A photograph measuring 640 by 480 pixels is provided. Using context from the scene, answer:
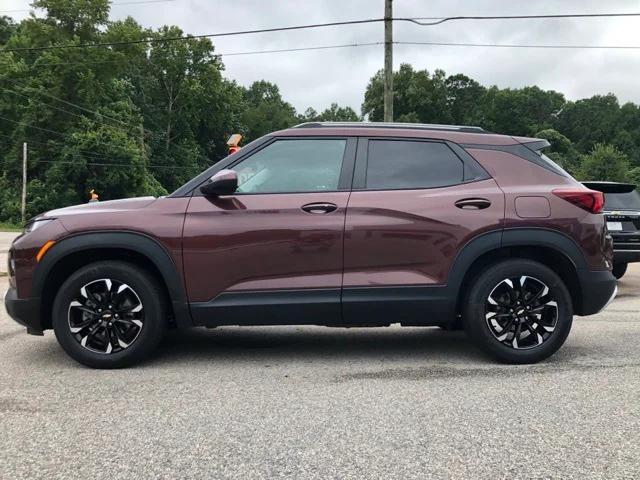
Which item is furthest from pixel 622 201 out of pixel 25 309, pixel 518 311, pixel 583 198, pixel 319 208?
pixel 25 309

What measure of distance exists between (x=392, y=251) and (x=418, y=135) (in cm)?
102

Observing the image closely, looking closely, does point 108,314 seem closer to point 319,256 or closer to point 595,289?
point 319,256

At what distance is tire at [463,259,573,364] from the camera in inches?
172

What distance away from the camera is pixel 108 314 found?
14.1 feet

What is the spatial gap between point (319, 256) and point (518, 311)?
5.22 feet

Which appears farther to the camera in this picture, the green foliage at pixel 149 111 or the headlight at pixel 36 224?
the green foliage at pixel 149 111

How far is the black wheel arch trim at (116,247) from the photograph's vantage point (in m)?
4.26

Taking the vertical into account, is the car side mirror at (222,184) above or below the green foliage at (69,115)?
below

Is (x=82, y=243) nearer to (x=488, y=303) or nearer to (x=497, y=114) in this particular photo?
(x=488, y=303)

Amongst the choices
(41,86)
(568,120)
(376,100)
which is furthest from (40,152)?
(568,120)

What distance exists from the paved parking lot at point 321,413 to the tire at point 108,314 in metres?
0.16

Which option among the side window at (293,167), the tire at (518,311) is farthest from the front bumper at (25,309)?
the tire at (518,311)

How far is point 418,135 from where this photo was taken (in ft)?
15.3

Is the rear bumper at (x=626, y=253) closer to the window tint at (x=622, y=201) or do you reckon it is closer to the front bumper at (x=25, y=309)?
the window tint at (x=622, y=201)
